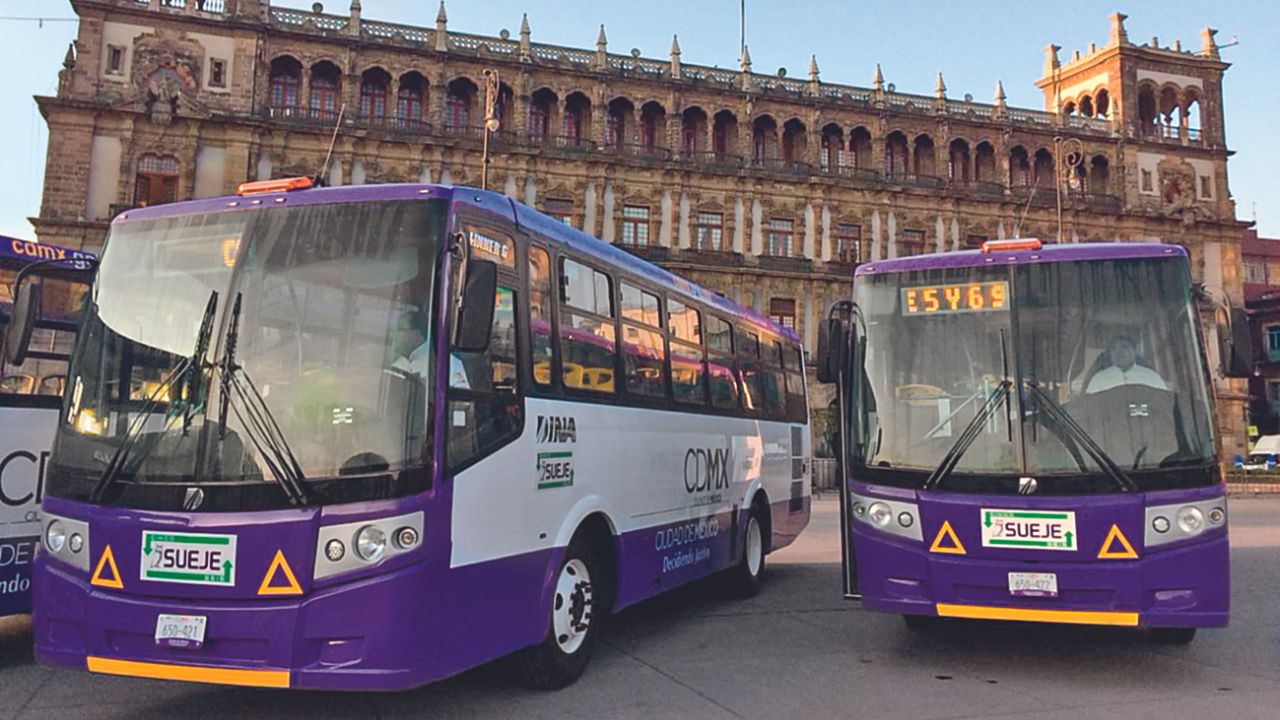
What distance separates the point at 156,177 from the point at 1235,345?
37.2 metres

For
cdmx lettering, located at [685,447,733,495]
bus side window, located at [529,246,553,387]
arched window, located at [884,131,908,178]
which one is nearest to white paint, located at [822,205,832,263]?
arched window, located at [884,131,908,178]

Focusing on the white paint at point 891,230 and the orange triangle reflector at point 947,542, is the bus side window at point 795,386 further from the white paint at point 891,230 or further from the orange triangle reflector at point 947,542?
the white paint at point 891,230

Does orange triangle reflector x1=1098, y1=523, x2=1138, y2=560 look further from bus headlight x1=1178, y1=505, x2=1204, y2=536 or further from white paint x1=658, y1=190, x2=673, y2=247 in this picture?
white paint x1=658, y1=190, x2=673, y2=247

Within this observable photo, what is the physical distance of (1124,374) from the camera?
6.41 meters

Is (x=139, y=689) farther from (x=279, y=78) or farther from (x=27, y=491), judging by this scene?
(x=279, y=78)

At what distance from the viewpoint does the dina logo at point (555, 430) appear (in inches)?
235

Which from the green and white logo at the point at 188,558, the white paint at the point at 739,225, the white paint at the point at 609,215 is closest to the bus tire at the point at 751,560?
the green and white logo at the point at 188,558

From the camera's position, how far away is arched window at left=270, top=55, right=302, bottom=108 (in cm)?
3753

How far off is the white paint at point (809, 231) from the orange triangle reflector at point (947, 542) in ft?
123

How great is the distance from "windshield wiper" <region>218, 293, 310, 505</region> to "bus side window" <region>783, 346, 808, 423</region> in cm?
817

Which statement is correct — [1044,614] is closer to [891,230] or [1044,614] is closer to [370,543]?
[370,543]

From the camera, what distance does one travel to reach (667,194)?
41.6 meters

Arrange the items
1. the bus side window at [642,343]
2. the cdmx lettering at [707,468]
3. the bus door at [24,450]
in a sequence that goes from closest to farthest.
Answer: the bus door at [24,450], the bus side window at [642,343], the cdmx lettering at [707,468]

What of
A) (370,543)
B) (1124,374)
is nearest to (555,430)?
(370,543)
